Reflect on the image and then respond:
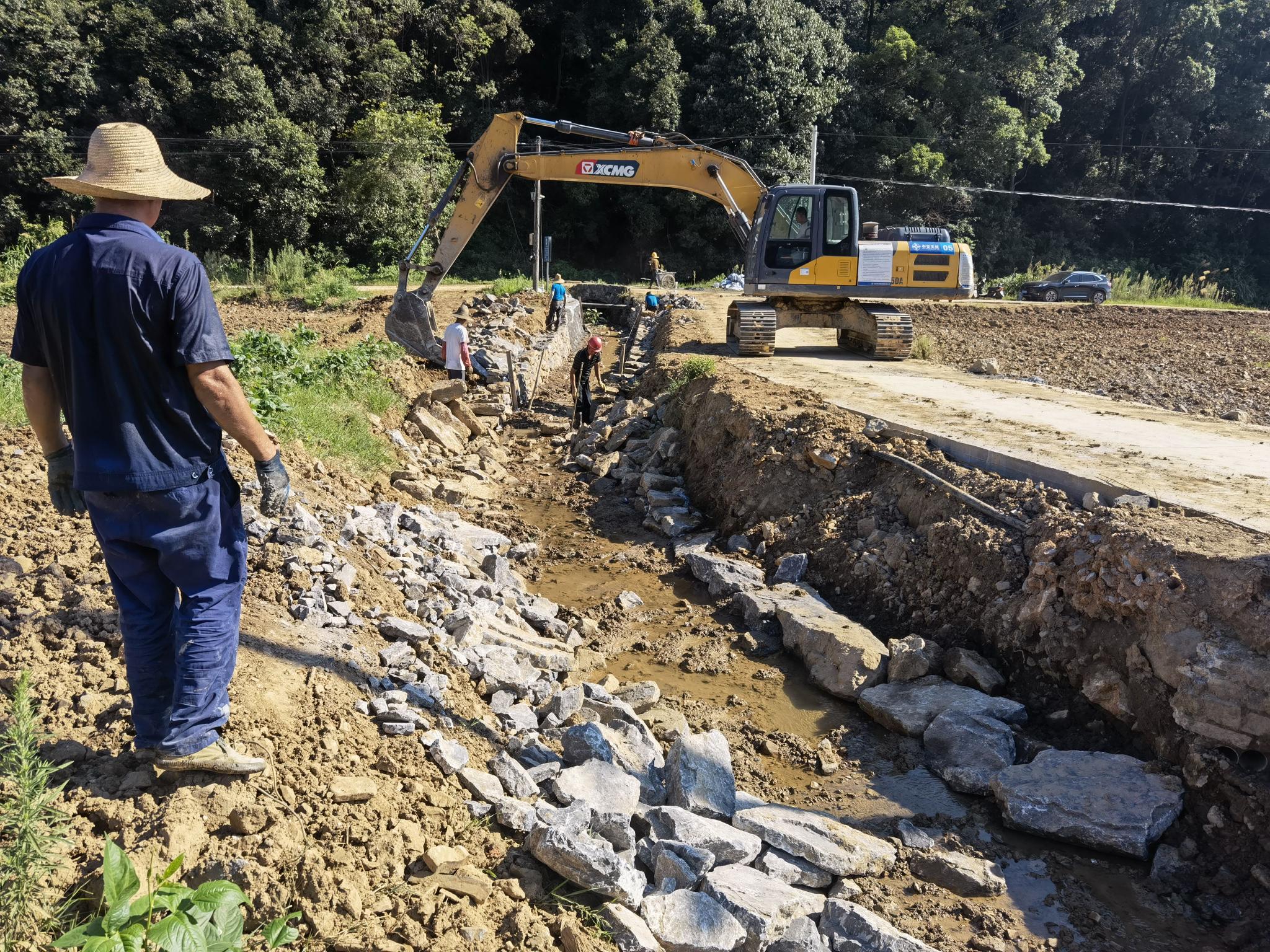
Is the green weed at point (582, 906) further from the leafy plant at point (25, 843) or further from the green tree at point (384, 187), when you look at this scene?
the green tree at point (384, 187)

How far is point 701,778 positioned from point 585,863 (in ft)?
3.88

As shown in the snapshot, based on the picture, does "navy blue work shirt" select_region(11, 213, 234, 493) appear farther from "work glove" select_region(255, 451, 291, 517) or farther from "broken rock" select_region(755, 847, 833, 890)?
"broken rock" select_region(755, 847, 833, 890)

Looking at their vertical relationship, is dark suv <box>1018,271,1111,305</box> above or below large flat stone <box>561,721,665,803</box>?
above

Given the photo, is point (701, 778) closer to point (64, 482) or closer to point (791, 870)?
point (791, 870)

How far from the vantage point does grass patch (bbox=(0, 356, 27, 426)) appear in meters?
6.20

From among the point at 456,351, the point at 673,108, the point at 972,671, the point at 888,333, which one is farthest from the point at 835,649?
the point at 673,108

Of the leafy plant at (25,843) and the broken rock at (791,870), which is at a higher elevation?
the leafy plant at (25,843)

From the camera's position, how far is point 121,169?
2.98 m

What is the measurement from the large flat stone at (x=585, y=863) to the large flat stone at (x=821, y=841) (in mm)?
978

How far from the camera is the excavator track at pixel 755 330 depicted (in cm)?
1318

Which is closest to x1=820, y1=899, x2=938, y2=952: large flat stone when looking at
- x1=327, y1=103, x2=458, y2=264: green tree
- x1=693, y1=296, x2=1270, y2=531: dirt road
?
x1=693, y1=296, x2=1270, y2=531: dirt road

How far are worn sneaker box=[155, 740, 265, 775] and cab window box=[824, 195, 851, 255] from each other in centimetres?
1137

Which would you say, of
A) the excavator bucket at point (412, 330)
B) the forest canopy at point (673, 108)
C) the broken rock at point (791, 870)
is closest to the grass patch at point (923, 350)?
the excavator bucket at point (412, 330)

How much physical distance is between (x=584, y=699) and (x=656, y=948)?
1914mm
